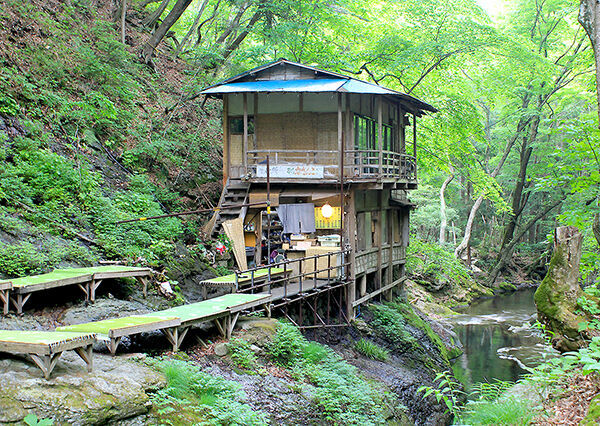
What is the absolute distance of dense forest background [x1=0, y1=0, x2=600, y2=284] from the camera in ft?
42.0

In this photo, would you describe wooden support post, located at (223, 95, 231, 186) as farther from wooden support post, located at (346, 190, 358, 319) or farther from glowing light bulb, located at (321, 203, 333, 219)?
wooden support post, located at (346, 190, 358, 319)

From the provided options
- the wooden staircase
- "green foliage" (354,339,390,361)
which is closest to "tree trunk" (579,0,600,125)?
"green foliage" (354,339,390,361)

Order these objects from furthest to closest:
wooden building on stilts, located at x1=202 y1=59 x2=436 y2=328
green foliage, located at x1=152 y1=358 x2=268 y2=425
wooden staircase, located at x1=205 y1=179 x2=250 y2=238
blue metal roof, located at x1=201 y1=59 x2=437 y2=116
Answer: wooden staircase, located at x1=205 y1=179 x2=250 y2=238 < wooden building on stilts, located at x1=202 y1=59 x2=436 y2=328 < blue metal roof, located at x1=201 y1=59 x2=437 y2=116 < green foliage, located at x1=152 y1=358 x2=268 y2=425

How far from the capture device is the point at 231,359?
33.3ft

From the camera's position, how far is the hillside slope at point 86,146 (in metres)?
12.3

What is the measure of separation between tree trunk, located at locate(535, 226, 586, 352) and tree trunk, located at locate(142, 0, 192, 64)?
68.4ft

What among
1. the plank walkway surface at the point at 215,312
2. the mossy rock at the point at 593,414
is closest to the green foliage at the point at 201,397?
the plank walkway surface at the point at 215,312

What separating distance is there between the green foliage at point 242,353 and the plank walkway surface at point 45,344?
3.46 m

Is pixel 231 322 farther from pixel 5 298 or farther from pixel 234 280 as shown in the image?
pixel 5 298

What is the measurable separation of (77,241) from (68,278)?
115 inches

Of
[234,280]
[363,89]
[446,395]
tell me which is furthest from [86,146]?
[446,395]

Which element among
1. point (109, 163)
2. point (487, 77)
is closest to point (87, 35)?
point (109, 163)

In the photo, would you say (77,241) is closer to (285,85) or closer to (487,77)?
(285,85)

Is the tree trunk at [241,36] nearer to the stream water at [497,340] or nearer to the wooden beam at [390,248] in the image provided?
the wooden beam at [390,248]
